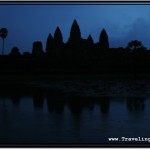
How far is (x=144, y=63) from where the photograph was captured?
324 inches

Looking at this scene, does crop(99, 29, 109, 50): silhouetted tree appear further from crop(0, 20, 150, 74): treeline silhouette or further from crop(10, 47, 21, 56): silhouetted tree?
crop(10, 47, 21, 56): silhouetted tree

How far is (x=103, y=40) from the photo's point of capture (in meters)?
8.12

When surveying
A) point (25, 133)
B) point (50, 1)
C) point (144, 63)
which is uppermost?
point (50, 1)

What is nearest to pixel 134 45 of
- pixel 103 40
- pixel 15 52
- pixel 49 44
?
pixel 103 40

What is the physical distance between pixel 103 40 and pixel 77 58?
2.57 feet

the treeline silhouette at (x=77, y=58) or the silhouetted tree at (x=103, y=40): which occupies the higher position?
the silhouetted tree at (x=103, y=40)

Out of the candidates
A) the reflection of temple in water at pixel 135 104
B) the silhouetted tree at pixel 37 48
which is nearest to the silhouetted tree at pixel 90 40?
the silhouetted tree at pixel 37 48

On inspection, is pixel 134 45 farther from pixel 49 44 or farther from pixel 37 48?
pixel 37 48

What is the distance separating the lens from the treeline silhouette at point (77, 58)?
8.20 meters

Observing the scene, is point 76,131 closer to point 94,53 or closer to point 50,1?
Result: point 94,53

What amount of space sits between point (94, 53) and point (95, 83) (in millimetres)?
793

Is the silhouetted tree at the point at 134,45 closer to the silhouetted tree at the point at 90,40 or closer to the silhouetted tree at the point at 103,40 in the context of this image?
the silhouetted tree at the point at 103,40

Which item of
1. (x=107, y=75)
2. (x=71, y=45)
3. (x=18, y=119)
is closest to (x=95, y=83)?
(x=107, y=75)

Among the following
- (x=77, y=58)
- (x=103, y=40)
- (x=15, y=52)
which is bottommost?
(x=77, y=58)
